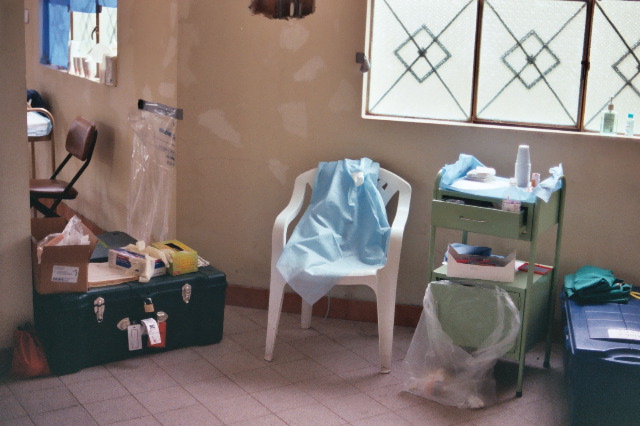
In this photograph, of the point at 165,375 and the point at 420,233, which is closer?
the point at 165,375

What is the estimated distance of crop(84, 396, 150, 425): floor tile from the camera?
10.8 feet

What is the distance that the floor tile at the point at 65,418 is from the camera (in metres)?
3.23

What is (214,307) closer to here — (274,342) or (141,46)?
(274,342)

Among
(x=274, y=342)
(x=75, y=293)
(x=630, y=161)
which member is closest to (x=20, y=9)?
(x=75, y=293)

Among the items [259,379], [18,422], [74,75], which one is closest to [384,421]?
[259,379]

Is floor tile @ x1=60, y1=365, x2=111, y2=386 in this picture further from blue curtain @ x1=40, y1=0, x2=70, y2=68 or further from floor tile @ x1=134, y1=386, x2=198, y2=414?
blue curtain @ x1=40, y1=0, x2=70, y2=68

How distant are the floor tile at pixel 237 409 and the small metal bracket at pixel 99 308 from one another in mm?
677

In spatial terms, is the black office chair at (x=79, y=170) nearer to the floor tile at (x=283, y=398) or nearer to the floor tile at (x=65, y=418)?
the floor tile at (x=65, y=418)

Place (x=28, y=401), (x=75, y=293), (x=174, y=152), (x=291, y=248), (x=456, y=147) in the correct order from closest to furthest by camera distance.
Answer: (x=28, y=401)
(x=75, y=293)
(x=291, y=248)
(x=456, y=147)
(x=174, y=152)

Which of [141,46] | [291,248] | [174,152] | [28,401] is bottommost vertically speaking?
[28,401]

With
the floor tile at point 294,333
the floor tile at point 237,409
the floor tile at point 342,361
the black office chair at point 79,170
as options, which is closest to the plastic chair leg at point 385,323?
the floor tile at point 342,361

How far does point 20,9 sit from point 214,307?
65.3 inches

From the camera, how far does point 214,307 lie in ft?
13.3

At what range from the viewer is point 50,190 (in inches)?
213
